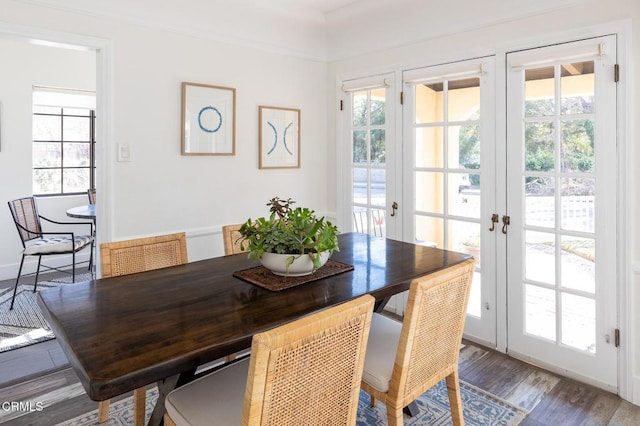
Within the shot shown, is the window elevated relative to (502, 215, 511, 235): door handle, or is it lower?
elevated

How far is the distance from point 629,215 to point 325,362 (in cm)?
210

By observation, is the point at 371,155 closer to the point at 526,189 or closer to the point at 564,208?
the point at 526,189

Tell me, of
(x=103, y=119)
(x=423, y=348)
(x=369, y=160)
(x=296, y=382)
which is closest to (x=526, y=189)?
(x=369, y=160)

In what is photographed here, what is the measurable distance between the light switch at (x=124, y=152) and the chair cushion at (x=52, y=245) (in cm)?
165

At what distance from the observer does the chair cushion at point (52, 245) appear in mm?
3906

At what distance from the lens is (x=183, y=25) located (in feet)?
10.4

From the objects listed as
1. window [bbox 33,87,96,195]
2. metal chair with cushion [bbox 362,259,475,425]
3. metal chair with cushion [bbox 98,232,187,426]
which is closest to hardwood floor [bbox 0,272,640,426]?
metal chair with cushion [bbox 98,232,187,426]

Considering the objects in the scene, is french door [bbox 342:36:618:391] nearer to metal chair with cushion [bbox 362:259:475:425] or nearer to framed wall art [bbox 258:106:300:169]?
framed wall art [bbox 258:106:300:169]

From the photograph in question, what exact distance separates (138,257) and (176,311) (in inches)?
31.8

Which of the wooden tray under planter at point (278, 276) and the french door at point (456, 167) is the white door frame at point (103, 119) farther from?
the french door at point (456, 167)

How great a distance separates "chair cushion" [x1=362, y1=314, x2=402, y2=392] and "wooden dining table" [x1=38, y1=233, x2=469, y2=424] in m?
0.24

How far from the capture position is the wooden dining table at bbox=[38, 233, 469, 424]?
3.75 ft

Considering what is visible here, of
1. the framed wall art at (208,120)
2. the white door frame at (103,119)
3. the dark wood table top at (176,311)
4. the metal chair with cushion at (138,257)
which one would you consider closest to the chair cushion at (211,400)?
the dark wood table top at (176,311)

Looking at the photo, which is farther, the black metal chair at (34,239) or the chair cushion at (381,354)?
the black metal chair at (34,239)
